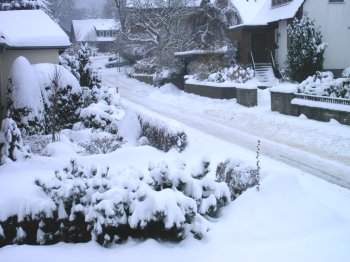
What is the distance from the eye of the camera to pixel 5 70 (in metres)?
17.5

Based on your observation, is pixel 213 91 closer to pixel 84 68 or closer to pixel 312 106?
pixel 84 68

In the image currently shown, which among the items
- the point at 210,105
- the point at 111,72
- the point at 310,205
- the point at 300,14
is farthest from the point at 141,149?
the point at 111,72

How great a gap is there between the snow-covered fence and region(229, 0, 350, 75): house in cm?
1053

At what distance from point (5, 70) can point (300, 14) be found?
62.0ft

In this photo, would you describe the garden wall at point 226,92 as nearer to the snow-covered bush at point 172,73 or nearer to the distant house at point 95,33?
the snow-covered bush at point 172,73

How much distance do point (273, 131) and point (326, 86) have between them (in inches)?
134

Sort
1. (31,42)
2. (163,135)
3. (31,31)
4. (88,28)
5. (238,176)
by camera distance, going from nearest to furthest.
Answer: (238,176) → (163,135) → (31,42) → (31,31) → (88,28)

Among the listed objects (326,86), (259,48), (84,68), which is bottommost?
(326,86)

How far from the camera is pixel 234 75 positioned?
23.6 meters

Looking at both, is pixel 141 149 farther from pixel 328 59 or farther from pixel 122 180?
pixel 328 59

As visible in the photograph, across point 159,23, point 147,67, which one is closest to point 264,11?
point 159,23

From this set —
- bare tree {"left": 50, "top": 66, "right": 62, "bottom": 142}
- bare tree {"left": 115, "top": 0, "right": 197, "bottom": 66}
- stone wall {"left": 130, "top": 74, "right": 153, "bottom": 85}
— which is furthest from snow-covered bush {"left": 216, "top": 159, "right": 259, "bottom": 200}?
bare tree {"left": 115, "top": 0, "right": 197, "bottom": 66}

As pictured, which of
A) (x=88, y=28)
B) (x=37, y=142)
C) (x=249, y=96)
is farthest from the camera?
(x=88, y=28)

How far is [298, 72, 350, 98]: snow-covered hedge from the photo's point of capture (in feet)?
51.6
